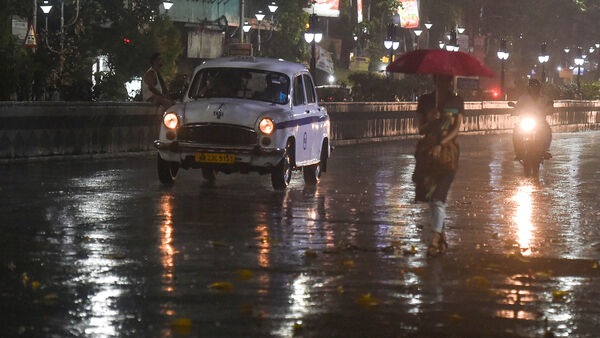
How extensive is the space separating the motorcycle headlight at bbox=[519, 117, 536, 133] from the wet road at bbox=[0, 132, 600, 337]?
132 inches

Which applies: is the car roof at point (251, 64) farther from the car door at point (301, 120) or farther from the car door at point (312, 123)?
the car door at point (312, 123)

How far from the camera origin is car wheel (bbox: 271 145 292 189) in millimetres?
20125

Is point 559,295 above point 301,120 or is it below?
below

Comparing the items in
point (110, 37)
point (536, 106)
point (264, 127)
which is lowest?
point (264, 127)

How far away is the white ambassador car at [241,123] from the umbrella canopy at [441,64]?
5.48 m

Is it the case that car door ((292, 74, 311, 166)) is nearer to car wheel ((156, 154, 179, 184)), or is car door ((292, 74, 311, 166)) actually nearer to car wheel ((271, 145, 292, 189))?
car wheel ((271, 145, 292, 189))

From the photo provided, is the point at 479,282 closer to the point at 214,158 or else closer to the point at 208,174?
the point at 214,158

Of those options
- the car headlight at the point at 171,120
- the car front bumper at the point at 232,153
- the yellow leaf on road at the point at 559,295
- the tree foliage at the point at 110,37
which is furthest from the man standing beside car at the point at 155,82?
the yellow leaf on road at the point at 559,295

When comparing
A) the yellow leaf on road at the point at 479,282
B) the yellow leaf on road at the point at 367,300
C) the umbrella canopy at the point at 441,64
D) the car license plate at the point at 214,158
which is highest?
the umbrella canopy at the point at 441,64

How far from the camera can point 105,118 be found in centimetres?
2675

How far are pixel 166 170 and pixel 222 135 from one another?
1.09 metres

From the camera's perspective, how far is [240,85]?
2092cm

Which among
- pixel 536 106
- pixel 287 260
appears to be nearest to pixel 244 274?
pixel 287 260

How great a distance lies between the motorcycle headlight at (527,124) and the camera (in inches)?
1005
